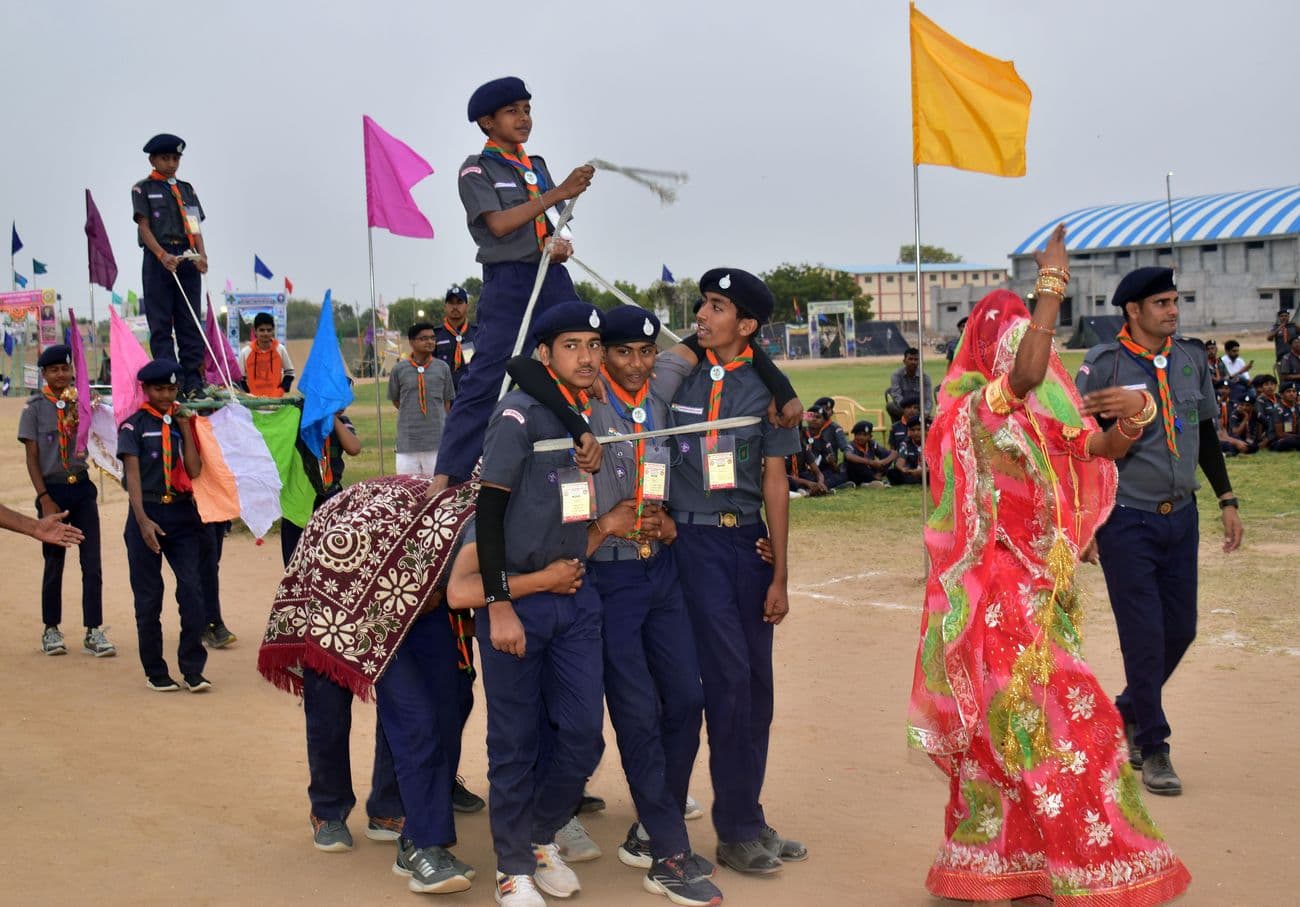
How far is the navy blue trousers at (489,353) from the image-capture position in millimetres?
6277

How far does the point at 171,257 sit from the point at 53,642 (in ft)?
10.3

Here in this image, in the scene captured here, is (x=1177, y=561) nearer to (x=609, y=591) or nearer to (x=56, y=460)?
(x=609, y=591)

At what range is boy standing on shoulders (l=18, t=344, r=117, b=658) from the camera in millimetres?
10367

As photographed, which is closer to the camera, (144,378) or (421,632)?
(421,632)

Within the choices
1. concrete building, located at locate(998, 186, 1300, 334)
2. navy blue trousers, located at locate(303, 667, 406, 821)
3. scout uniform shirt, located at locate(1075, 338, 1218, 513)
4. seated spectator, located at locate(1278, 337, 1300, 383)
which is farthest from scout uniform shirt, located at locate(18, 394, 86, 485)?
concrete building, located at locate(998, 186, 1300, 334)

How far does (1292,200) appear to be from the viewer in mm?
63219

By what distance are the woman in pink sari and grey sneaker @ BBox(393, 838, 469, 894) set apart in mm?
1754

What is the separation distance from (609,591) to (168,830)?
8.29 ft

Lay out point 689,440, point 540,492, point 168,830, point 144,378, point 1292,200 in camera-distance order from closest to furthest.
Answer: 1. point 540,492
2. point 689,440
3. point 168,830
4. point 144,378
5. point 1292,200

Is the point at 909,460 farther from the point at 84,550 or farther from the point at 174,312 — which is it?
the point at 84,550

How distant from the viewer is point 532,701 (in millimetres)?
5297

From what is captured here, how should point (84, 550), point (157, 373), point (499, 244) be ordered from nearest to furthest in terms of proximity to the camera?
point (499, 244), point (157, 373), point (84, 550)

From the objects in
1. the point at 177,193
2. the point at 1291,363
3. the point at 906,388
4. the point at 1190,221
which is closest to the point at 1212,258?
the point at 1190,221

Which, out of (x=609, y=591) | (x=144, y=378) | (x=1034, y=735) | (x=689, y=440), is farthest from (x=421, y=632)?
(x=144, y=378)
